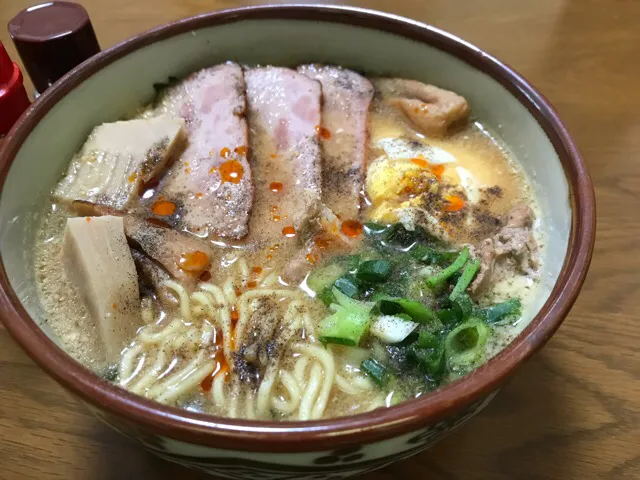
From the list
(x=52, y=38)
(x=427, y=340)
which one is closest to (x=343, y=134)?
(x=427, y=340)

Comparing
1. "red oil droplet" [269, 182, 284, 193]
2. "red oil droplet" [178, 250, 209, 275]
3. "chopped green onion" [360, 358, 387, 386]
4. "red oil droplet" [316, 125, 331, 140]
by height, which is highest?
"red oil droplet" [316, 125, 331, 140]

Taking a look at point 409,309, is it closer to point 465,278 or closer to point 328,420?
point 465,278

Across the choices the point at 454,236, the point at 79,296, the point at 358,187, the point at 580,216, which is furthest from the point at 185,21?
the point at 580,216

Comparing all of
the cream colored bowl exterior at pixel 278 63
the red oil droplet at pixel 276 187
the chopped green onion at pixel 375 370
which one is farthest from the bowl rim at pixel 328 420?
the red oil droplet at pixel 276 187

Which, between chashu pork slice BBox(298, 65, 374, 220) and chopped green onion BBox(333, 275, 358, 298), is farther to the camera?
chashu pork slice BBox(298, 65, 374, 220)

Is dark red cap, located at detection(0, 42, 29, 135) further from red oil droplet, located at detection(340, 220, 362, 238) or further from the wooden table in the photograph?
red oil droplet, located at detection(340, 220, 362, 238)

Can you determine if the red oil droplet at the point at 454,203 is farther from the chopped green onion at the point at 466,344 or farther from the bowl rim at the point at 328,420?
the chopped green onion at the point at 466,344

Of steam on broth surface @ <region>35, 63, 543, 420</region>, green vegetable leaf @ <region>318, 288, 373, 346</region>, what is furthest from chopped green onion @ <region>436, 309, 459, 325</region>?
green vegetable leaf @ <region>318, 288, 373, 346</region>

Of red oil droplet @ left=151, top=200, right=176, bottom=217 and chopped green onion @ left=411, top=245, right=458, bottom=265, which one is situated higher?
red oil droplet @ left=151, top=200, right=176, bottom=217
